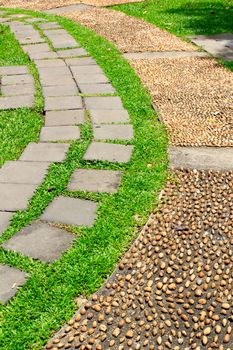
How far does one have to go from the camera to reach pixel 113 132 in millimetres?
4770

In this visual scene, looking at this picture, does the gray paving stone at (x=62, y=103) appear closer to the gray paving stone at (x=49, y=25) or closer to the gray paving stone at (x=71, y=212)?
the gray paving stone at (x=71, y=212)

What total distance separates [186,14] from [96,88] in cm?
506

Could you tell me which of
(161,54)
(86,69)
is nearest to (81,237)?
(86,69)

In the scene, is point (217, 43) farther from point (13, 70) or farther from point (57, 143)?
point (57, 143)

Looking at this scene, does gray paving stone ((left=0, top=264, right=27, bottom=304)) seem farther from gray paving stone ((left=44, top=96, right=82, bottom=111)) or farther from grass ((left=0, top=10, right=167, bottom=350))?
gray paving stone ((left=44, top=96, right=82, bottom=111))

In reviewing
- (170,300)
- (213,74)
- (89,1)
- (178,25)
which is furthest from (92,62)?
(89,1)

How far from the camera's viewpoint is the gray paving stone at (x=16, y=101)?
5.42 m

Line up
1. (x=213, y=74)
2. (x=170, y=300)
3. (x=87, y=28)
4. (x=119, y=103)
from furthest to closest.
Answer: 1. (x=87, y=28)
2. (x=213, y=74)
3. (x=119, y=103)
4. (x=170, y=300)

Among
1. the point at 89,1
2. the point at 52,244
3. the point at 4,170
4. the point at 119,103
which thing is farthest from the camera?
the point at 89,1

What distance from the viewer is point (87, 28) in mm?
9023

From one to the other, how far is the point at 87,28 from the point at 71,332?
296 inches

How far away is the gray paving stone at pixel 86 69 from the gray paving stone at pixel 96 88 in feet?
1.79

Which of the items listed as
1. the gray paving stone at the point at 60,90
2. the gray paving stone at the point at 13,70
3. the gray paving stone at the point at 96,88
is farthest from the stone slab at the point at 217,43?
the gray paving stone at the point at 13,70

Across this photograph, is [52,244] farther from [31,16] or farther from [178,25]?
[31,16]
